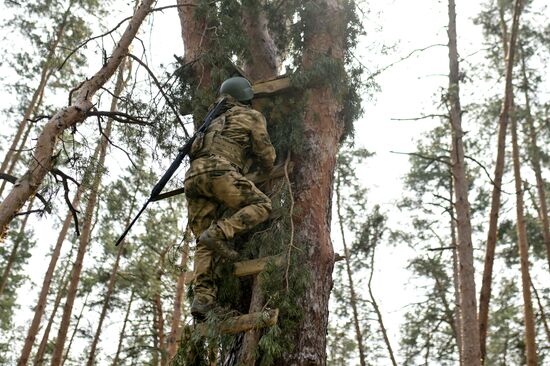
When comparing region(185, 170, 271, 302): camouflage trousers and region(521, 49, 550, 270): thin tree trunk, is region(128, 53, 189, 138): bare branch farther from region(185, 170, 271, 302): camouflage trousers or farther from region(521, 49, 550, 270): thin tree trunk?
region(521, 49, 550, 270): thin tree trunk

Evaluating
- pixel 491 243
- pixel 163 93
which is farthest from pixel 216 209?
pixel 491 243

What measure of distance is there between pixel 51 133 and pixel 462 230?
6.69m

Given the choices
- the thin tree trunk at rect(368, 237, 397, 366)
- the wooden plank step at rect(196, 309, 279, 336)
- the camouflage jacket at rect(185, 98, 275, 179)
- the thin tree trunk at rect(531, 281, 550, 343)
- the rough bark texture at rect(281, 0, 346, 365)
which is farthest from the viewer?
the thin tree trunk at rect(368, 237, 397, 366)

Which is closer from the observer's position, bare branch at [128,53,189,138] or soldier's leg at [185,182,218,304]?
soldier's leg at [185,182,218,304]

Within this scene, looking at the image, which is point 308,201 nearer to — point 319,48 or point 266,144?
point 266,144

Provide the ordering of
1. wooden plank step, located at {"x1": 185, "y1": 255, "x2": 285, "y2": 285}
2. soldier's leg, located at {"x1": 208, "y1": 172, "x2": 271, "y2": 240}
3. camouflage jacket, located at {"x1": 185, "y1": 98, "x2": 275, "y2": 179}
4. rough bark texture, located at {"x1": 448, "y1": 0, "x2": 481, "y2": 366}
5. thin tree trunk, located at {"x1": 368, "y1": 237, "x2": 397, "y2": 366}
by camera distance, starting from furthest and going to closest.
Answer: thin tree trunk, located at {"x1": 368, "y1": 237, "x2": 397, "y2": 366}
rough bark texture, located at {"x1": 448, "y1": 0, "x2": 481, "y2": 366}
camouflage jacket, located at {"x1": 185, "y1": 98, "x2": 275, "y2": 179}
soldier's leg, located at {"x1": 208, "y1": 172, "x2": 271, "y2": 240}
wooden plank step, located at {"x1": 185, "y1": 255, "x2": 285, "y2": 285}

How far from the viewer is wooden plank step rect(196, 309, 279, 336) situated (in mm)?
3527

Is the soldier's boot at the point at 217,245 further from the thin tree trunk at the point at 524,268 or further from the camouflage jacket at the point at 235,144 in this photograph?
the thin tree trunk at the point at 524,268

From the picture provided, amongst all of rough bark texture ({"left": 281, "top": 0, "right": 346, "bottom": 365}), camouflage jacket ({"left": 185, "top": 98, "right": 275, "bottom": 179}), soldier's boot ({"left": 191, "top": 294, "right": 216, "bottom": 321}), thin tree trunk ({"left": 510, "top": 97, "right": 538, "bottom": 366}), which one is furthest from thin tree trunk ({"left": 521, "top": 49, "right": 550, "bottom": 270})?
soldier's boot ({"left": 191, "top": 294, "right": 216, "bottom": 321})

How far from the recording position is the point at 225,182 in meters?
4.24

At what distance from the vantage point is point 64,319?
1215cm

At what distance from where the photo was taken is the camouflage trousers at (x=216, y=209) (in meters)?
4.07

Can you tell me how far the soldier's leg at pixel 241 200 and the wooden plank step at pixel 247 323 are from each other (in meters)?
0.66

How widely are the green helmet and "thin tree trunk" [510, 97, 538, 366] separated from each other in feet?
24.1
